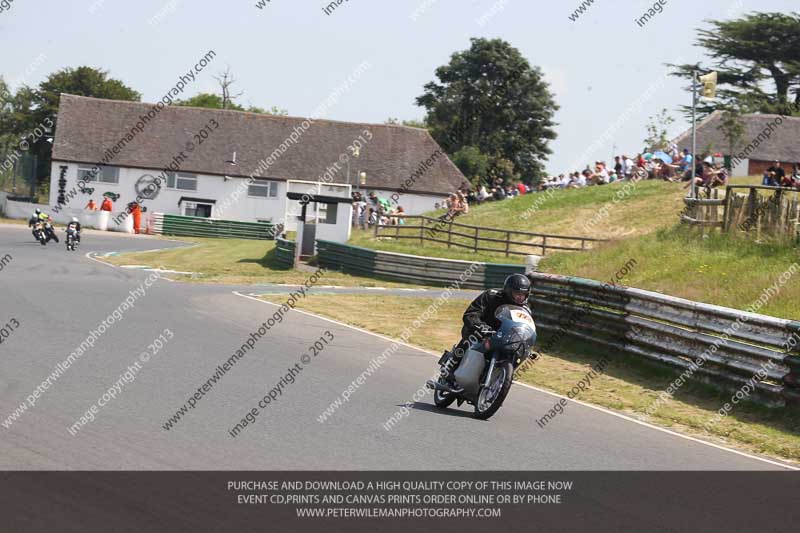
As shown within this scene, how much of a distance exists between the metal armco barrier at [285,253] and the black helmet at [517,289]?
24733 mm

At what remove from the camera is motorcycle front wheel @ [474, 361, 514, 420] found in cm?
1038

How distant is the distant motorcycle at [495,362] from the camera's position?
410 inches

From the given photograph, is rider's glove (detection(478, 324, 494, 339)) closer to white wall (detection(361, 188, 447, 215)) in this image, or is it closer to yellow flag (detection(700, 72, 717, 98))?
yellow flag (detection(700, 72, 717, 98))

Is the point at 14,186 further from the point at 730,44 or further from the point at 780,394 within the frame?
the point at 780,394

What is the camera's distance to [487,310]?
11031mm

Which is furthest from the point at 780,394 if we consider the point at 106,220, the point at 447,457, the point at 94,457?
the point at 106,220

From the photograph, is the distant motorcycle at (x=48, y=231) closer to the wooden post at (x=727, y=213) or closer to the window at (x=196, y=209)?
the window at (x=196, y=209)

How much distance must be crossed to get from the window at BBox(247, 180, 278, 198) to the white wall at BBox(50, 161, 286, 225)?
25cm

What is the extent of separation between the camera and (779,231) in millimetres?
20312

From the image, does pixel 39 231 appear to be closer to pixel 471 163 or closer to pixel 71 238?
pixel 71 238

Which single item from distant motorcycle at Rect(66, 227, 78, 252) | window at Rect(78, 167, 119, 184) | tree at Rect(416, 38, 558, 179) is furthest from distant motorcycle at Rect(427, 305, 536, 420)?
tree at Rect(416, 38, 558, 179)

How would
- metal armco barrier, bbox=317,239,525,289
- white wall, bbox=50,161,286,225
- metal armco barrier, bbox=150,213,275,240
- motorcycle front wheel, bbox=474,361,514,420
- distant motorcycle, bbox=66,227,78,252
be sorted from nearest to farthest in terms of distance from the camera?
motorcycle front wheel, bbox=474,361,514,420 < metal armco barrier, bbox=317,239,525,289 < distant motorcycle, bbox=66,227,78,252 < metal armco barrier, bbox=150,213,275,240 < white wall, bbox=50,161,286,225

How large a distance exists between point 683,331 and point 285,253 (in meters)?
23.2
